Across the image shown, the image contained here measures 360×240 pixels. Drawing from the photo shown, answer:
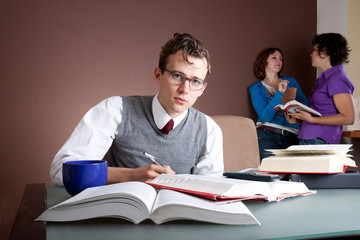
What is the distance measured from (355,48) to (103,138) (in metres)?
2.97

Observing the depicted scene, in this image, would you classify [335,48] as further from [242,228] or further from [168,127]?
[242,228]

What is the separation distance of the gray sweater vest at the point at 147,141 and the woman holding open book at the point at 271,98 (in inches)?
58.4

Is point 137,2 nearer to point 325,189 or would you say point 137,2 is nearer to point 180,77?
point 180,77

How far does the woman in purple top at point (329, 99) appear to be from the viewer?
254 centimetres

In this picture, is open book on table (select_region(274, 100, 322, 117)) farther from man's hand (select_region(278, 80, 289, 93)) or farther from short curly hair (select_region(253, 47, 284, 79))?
short curly hair (select_region(253, 47, 284, 79))

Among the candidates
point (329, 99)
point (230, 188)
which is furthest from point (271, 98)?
point (230, 188)

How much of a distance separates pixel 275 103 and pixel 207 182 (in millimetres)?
2262

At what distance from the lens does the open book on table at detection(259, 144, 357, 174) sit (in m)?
1.01

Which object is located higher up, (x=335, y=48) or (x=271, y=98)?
(x=335, y=48)

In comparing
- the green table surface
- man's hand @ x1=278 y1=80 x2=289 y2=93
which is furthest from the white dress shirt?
man's hand @ x1=278 y1=80 x2=289 y2=93

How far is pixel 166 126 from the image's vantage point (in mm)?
1456

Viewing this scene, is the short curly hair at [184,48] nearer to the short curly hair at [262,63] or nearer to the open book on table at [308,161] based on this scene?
the open book on table at [308,161]

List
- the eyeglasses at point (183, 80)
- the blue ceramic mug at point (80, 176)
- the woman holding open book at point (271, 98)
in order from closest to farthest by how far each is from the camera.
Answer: the blue ceramic mug at point (80, 176) < the eyeglasses at point (183, 80) < the woman holding open book at point (271, 98)

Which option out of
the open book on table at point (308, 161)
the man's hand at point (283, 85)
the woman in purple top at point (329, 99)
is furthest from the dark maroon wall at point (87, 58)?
the open book on table at point (308, 161)
